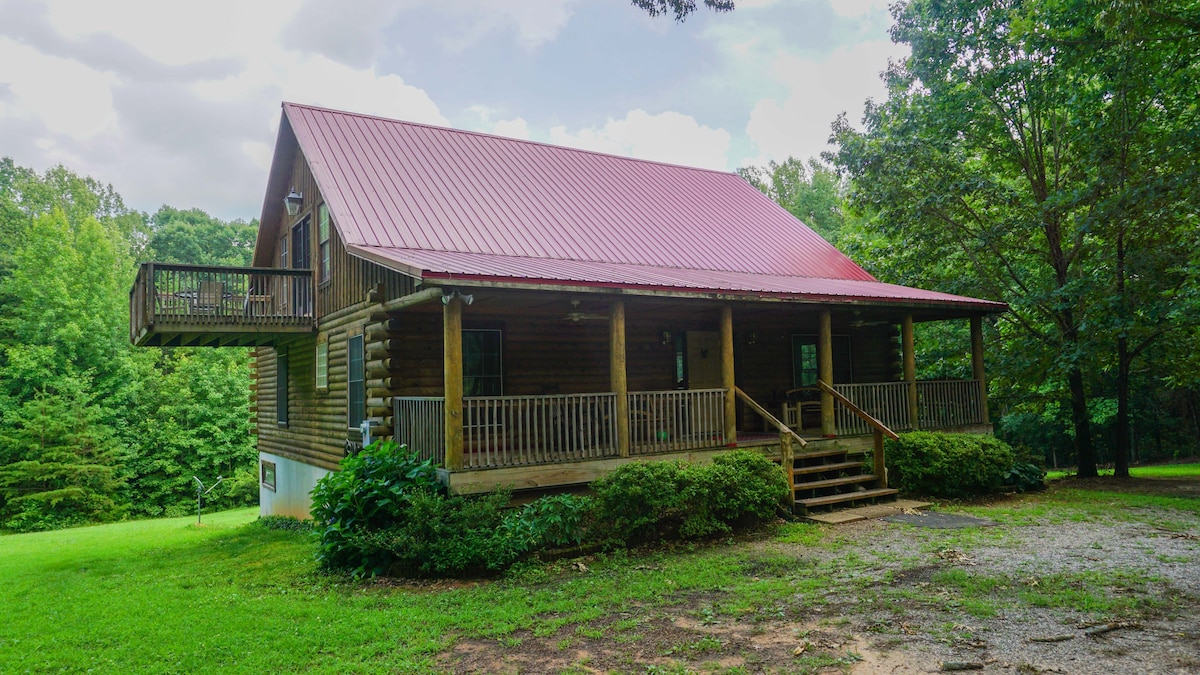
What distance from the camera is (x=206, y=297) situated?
12734mm

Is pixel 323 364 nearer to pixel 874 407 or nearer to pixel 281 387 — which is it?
pixel 281 387

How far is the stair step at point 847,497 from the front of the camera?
10.6 meters

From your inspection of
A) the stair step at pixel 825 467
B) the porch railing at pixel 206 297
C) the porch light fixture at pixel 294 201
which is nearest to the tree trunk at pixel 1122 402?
the stair step at pixel 825 467

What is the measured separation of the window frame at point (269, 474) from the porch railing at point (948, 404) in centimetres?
1441

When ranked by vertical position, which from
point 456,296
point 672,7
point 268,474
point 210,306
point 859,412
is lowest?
point 268,474

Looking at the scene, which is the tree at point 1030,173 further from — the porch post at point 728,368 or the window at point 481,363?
the window at point 481,363

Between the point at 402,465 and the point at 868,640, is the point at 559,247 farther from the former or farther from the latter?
the point at 868,640

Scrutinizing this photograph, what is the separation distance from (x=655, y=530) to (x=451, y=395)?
310cm

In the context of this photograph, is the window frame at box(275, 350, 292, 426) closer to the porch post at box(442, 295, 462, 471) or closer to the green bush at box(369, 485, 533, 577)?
the porch post at box(442, 295, 462, 471)

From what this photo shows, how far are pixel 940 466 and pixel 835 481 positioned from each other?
1.89m

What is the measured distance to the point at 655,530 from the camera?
9227mm

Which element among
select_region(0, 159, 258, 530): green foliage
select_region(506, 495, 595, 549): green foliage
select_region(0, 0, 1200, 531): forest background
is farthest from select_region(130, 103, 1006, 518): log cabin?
select_region(0, 159, 258, 530): green foliage

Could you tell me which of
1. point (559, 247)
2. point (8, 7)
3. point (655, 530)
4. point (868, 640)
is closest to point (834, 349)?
point (559, 247)

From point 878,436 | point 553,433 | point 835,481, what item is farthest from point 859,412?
point 553,433
